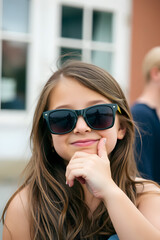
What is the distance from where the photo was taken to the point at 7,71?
540 cm

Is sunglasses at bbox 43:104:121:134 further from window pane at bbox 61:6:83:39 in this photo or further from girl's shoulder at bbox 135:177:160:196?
window pane at bbox 61:6:83:39

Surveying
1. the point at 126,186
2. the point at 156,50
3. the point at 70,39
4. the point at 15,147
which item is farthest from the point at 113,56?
the point at 126,186

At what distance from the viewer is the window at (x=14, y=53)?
5246 millimetres

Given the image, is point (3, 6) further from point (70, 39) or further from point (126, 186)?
point (126, 186)

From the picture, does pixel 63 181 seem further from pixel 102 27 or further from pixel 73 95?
pixel 102 27

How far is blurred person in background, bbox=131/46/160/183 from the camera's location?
7.72ft

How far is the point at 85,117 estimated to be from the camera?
1.44 m

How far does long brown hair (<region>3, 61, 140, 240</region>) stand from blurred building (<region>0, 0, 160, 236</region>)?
348cm

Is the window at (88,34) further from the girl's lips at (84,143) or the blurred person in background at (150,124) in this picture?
the girl's lips at (84,143)

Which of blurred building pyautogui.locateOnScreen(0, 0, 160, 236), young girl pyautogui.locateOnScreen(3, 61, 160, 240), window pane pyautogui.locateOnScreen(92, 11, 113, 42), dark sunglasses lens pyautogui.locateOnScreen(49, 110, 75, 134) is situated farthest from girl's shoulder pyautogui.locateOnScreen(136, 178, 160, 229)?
window pane pyautogui.locateOnScreen(92, 11, 113, 42)

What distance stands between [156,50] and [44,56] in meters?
2.91

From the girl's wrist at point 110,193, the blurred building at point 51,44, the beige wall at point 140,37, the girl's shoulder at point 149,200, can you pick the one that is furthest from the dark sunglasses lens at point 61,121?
the beige wall at point 140,37

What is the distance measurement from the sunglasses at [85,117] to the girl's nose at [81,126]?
0.04ft

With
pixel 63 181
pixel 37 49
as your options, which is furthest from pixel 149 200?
pixel 37 49
